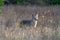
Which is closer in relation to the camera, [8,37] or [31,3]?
[8,37]

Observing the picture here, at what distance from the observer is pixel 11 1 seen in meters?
24.3

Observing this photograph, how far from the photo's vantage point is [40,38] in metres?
8.30

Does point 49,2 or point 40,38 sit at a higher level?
point 40,38

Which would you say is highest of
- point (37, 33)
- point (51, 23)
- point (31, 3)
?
point (37, 33)

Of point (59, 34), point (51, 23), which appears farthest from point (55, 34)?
point (51, 23)

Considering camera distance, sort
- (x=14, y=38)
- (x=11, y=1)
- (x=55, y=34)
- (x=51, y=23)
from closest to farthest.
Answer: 1. (x=14, y=38)
2. (x=55, y=34)
3. (x=51, y=23)
4. (x=11, y=1)

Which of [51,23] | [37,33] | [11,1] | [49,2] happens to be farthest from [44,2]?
[37,33]

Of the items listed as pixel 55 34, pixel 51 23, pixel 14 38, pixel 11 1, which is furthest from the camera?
pixel 11 1

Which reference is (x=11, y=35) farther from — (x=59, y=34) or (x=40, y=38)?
(x=59, y=34)

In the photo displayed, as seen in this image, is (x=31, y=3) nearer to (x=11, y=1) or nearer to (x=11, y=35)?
(x=11, y=1)

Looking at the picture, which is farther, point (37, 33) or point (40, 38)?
point (37, 33)

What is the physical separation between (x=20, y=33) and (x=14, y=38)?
28.3 inches

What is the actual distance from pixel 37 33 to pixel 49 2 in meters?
15.8

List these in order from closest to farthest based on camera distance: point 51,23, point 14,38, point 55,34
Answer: point 14,38 → point 55,34 → point 51,23
